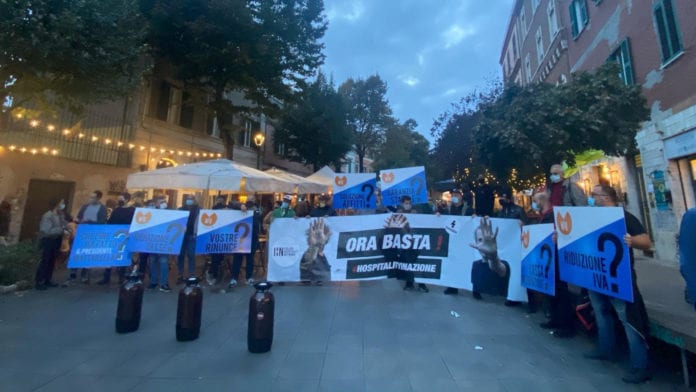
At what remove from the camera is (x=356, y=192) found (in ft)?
27.1

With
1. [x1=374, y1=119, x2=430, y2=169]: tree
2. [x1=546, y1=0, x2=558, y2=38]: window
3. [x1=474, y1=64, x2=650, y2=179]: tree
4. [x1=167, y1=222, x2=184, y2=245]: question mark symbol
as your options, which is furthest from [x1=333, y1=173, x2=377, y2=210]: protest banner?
[x1=374, y1=119, x2=430, y2=169]: tree

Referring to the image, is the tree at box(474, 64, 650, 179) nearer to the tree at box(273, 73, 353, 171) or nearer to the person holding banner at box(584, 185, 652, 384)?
the person holding banner at box(584, 185, 652, 384)

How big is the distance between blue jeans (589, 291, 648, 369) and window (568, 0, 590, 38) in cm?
1366

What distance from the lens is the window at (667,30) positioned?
25.7ft

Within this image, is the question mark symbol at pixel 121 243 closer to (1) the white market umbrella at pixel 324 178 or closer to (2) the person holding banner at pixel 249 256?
(2) the person holding banner at pixel 249 256

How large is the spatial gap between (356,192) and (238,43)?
31.8 ft

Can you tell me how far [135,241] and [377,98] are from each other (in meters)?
29.9

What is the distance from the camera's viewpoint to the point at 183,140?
1642cm

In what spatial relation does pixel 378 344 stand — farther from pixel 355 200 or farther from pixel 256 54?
pixel 256 54

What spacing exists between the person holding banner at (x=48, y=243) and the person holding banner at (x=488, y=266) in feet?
28.2

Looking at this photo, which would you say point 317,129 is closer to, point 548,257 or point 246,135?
point 246,135

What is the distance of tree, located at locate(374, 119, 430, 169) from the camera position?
1332 inches

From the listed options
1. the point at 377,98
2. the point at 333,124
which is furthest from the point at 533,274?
the point at 377,98

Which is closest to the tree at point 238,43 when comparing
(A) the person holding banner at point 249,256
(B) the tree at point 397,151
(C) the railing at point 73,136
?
(C) the railing at point 73,136
